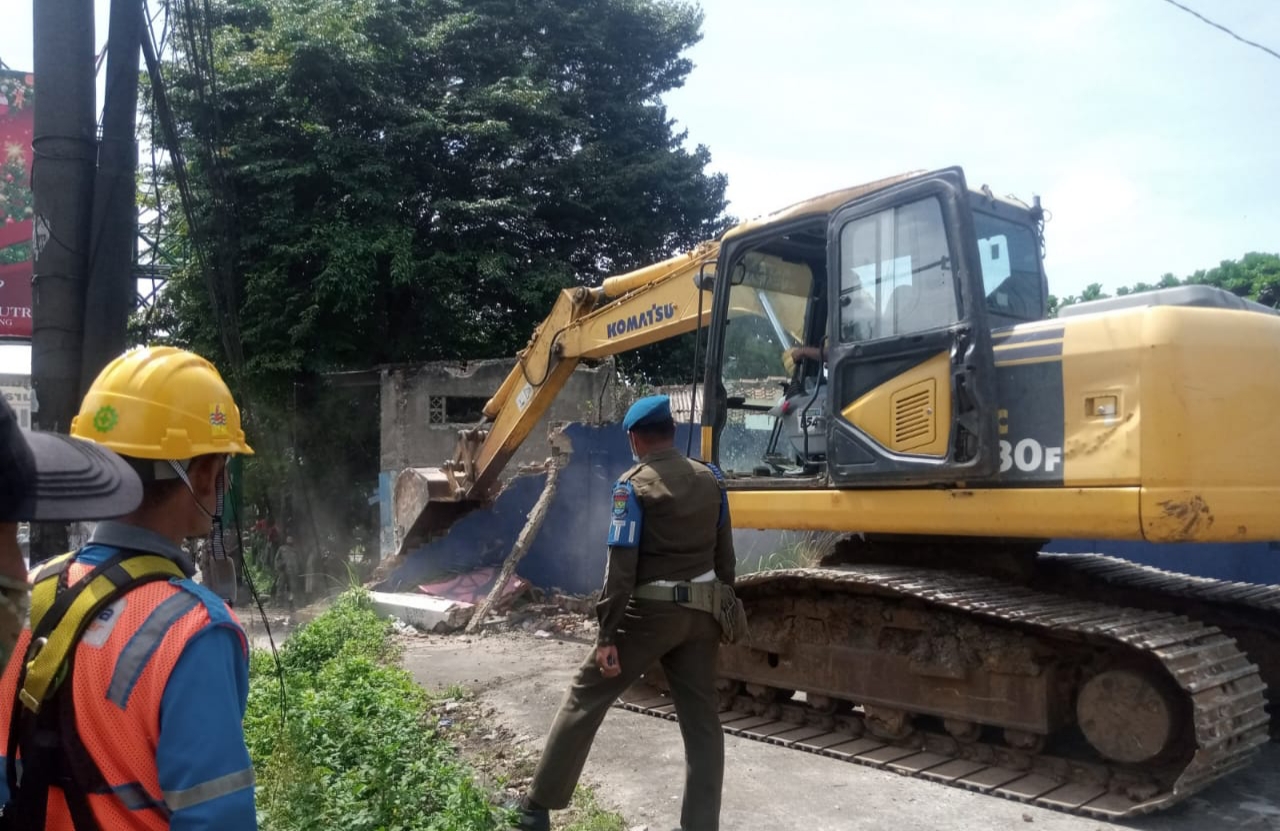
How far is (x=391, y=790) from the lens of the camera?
4.18 metres

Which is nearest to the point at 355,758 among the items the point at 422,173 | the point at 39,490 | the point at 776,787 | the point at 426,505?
the point at 776,787

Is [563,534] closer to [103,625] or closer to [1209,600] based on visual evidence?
[1209,600]

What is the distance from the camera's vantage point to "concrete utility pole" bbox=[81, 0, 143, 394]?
168 inches

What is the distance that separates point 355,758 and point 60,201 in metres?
2.73

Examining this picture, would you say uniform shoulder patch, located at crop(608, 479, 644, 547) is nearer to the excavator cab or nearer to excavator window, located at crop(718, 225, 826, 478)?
the excavator cab

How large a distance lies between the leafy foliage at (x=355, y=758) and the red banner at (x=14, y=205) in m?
13.6

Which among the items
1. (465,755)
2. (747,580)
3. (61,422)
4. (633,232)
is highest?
(633,232)

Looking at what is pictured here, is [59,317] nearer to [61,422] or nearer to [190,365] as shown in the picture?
[61,422]

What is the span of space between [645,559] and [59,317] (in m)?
2.61

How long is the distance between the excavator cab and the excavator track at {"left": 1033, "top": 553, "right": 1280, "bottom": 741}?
1.43m

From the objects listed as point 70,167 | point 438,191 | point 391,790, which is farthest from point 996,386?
point 438,191

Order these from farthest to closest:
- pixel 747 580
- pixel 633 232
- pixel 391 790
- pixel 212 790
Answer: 1. pixel 633 232
2. pixel 747 580
3. pixel 391 790
4. pixel 212 790

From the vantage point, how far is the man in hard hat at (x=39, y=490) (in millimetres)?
1318

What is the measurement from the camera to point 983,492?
191 inches
